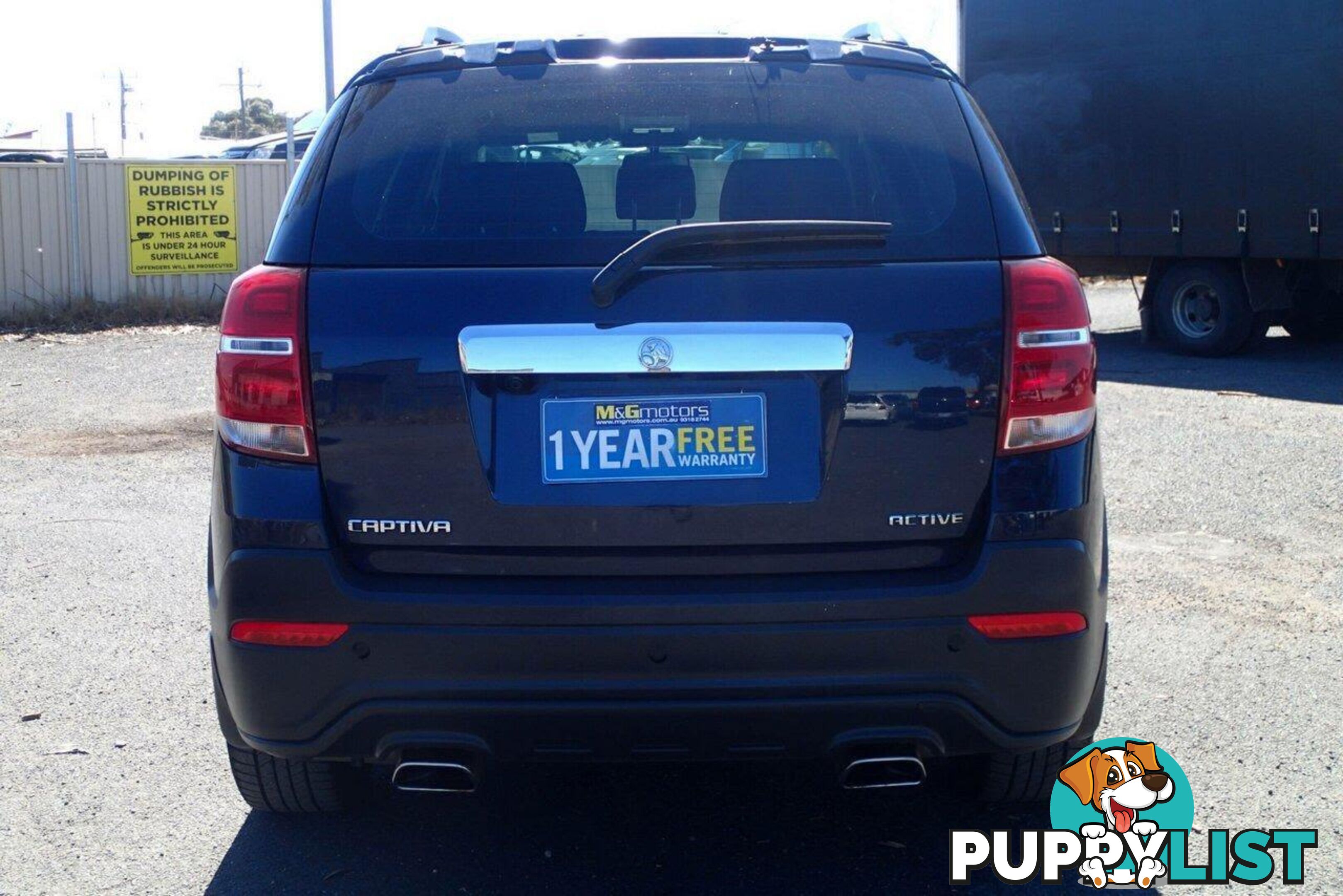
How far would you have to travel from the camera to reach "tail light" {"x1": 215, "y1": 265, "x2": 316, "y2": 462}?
9.35 feet

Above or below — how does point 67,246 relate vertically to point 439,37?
below

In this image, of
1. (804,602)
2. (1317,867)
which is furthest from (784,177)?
(1317,867)

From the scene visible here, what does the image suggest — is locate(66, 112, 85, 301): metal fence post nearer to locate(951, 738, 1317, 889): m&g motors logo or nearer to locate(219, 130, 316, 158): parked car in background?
locate(219, 130, 316, 158): parked car in background

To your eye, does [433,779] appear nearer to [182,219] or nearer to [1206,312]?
[1206,312]

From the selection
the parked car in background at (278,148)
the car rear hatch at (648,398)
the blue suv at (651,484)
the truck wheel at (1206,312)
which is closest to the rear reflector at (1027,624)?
the blue suv at (651,484)

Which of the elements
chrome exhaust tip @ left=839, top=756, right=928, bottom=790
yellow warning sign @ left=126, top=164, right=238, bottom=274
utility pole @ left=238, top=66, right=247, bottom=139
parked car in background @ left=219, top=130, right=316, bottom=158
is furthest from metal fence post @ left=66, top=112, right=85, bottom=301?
utility pole @ left=238, top=66, right=247, bottom=139

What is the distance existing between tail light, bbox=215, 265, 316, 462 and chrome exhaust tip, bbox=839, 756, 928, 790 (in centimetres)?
127

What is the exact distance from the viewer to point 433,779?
3.06 metres

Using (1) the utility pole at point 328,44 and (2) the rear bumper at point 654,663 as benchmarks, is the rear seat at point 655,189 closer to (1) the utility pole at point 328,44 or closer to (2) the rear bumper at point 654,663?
(2) the rear bumper at point 654,663

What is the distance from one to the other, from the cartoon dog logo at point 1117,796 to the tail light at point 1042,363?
1.00 m

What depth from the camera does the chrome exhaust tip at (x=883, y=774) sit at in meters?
2.98

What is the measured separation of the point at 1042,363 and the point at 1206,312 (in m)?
12.2

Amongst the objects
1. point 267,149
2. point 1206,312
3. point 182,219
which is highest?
point 267,149

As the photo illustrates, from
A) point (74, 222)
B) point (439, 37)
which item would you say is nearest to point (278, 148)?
point (74, 222)
